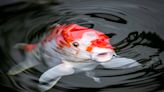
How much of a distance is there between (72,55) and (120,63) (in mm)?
194

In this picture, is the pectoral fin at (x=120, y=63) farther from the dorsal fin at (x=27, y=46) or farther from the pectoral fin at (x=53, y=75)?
the dorsal fin at (x=27, y=46)

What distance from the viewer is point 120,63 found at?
158 cm

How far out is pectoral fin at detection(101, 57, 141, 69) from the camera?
5.15 ft

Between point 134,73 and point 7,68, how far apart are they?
520 millimetres

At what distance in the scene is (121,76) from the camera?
5.02 feet

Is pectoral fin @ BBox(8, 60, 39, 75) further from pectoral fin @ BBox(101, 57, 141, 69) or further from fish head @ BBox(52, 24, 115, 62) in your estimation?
pectoral fin @ BBox(101, 57, 141, 69)

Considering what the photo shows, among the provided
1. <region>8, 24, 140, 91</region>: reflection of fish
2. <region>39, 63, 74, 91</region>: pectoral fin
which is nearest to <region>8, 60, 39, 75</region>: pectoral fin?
<region>8, 24, 140, 91</region>: reflection of fish

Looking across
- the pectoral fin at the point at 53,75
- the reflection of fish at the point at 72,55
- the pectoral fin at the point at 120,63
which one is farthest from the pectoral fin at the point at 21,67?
the pectoral fin at the point at 120,63

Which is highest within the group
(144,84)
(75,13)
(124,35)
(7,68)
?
(75,13)

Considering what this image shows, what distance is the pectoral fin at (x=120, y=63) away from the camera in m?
1.57

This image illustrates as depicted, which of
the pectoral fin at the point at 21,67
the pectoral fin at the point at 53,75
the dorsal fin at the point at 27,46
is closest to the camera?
the pectoral fin at the point at 53,75

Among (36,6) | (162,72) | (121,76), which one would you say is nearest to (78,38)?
(121,76)

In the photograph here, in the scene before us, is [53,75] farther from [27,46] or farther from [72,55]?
[27,46]

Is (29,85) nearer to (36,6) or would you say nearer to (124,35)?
(124,35)
